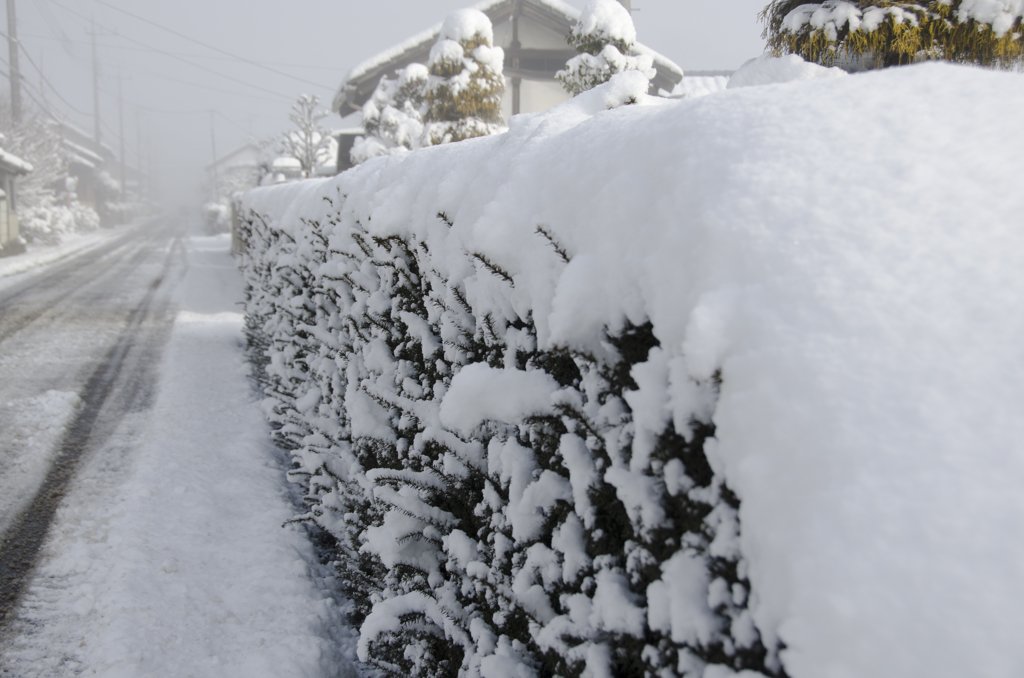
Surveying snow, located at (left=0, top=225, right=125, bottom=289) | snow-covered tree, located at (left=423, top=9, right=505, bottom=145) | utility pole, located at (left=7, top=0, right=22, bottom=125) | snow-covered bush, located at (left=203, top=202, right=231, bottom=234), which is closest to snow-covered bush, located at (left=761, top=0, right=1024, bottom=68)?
snow-covered tree, located at (left=423, top=9, right=505, bottom=145)

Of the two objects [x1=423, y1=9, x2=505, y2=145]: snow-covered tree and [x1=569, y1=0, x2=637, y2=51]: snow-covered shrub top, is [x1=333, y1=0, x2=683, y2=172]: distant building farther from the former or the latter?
[x1=569, y1=0, x2=637, y2=51]: snow-covered shrub top

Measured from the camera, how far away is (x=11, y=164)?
17.3m

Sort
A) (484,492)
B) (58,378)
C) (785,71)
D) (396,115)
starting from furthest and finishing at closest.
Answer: (396,115)
(58,378)
(785,71)
(484,492)

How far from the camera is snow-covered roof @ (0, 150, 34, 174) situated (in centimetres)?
1670

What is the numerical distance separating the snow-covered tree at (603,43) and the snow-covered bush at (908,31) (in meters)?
5.57

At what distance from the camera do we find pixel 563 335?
3.83 ft

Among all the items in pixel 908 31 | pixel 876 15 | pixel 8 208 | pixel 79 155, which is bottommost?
pixel 8 208

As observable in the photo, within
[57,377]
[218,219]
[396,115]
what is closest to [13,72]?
[218,219]

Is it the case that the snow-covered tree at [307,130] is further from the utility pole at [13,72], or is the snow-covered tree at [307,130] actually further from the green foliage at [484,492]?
the green foliage at [484,492]

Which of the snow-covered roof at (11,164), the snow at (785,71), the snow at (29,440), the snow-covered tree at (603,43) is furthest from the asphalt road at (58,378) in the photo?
the snow-covered tree at (603,43)

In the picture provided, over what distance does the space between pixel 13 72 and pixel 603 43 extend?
2785 centimetres

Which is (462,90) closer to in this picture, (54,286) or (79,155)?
(54,286)

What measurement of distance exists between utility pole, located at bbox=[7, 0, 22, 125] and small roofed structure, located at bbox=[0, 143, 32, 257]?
7.98 m

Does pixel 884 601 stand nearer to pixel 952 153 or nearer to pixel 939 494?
pixel 939 494
